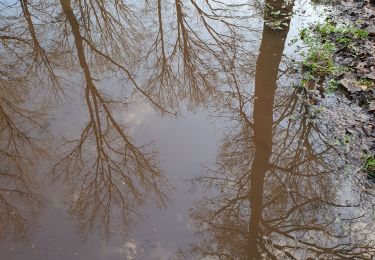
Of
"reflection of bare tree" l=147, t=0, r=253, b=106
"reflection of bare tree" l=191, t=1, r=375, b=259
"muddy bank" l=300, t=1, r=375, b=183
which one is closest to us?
"reflection of bare tree" l=191, t=1, r=375, b=259

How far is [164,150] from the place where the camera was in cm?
493

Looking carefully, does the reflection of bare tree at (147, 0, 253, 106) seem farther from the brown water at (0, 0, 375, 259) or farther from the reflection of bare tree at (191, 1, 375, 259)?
the reflection of bare tree at (191, 1, 375, 259)

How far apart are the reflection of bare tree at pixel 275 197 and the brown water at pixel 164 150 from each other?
17 mm

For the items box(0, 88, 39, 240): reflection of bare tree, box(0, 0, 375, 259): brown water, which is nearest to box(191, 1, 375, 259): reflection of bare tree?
box(0, 0, 375, 259): brown water

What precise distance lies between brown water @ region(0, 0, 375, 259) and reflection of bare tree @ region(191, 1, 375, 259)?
2 cm

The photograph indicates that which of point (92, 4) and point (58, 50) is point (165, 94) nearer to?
point (58, 50)

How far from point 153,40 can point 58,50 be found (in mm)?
1931

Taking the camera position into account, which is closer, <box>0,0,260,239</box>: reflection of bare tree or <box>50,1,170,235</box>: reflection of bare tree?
<box>50,1,170,235</box>: reflection of bare tree

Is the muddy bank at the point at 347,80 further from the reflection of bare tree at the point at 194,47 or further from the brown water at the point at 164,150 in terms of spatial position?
the reflection of bare tree at the point at 194,47

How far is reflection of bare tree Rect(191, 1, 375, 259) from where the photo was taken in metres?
3.81

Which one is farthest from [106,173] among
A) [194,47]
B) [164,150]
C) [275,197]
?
[194,47]

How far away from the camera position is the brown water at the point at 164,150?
12.5ft

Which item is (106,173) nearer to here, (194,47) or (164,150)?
(164,150)

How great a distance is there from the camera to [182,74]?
6.71 metres
